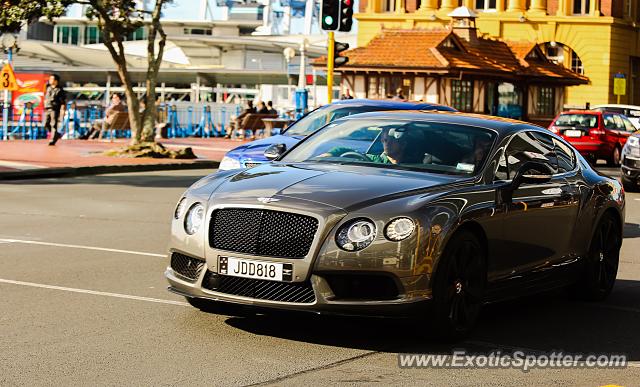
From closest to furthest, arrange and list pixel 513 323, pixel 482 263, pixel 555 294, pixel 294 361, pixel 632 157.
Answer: pixel 294 361 → pixel 482 263 → pixel 513 323 → pixel 555 294 → pixel 632 157

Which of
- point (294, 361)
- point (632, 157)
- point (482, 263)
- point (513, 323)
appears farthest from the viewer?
point (632, 157)

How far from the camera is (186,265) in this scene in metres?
8.34

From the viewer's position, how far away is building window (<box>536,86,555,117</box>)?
55.6 metres

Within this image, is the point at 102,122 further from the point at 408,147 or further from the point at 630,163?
the point at 408,147

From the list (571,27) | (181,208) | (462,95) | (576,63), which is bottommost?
(181,208)

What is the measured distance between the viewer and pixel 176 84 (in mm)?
159750

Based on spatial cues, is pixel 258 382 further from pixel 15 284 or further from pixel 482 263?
pixel 15 284

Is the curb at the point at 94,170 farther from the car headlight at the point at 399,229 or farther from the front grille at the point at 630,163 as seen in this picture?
the car headlight at the point at 399,229

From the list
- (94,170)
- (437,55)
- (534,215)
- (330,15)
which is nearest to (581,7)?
(437,55)

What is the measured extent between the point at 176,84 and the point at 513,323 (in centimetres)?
15238

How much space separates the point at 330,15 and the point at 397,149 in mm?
19715

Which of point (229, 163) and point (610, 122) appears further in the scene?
point (610, 122)

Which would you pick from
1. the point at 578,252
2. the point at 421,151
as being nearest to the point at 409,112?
the point at 421,151

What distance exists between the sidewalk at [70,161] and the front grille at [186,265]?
644 inches
